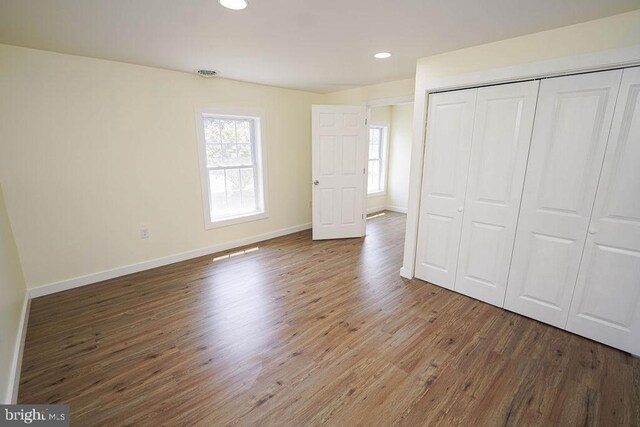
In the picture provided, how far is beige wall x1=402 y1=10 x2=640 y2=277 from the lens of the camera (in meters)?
1.84

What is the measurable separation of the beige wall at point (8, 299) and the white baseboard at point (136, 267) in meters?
0.20

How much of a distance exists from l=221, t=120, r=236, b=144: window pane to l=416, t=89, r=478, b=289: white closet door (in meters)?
2.68

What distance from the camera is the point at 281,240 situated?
455cm

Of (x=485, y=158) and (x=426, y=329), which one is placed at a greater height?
(x=485, y=158)

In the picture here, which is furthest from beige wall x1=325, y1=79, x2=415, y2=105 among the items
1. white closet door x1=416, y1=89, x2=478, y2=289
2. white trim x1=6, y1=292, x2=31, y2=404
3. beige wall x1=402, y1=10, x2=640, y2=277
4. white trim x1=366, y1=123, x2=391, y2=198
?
white trim x1=6, y1=292, x2=31, y2=404

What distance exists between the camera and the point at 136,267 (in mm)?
3342

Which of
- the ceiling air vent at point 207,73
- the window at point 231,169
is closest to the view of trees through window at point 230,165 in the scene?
the window at point 231,169

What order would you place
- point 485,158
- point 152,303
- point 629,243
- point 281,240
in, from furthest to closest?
point 281,240 → point 152,303 → point 485,158 → point 629,243

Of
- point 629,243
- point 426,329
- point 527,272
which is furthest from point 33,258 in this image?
point 629,243

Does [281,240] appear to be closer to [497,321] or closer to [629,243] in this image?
[497,321]

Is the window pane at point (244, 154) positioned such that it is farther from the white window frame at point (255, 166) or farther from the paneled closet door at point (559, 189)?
the paneled closet door at point (559, 189)

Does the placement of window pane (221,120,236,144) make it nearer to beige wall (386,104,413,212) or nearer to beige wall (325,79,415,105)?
beige wall (325,79,415,105)

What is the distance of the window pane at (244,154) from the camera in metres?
4.18

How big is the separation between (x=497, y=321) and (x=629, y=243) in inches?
42.4
